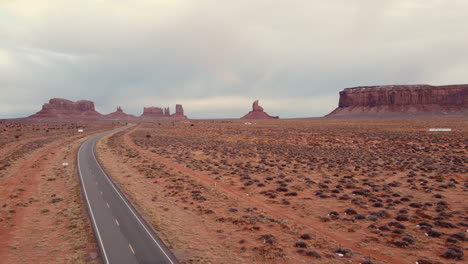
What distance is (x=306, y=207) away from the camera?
1888 centimetres

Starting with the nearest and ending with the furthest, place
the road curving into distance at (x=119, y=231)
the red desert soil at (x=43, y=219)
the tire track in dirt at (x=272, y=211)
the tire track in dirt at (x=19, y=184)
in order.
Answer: the road curving into distance at (x=119, y=231)
the tire track in dirt at (x=272, y=211)
the red desert soil at (x=43, y=219)
the tire track in dirt at (x=19, y=184)

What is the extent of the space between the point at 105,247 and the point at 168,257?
3.57m

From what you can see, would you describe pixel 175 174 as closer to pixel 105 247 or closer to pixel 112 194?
pixel 112 194

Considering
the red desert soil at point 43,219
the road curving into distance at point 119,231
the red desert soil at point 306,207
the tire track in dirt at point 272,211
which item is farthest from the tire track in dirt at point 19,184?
the tire track in dirt at point 272,211

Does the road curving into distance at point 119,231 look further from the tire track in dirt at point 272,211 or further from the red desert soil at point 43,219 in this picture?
the tire track in dirt at point 272,211

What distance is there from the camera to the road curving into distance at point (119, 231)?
12.0m

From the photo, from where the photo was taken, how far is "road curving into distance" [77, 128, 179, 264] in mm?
11969

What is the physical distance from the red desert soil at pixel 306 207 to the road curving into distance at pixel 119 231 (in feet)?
2.59

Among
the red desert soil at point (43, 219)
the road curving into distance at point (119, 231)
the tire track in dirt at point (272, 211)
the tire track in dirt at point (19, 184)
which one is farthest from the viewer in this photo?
the tire track in dirt at point (19, 184)

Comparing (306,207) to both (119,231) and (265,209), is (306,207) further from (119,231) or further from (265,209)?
(119,231)

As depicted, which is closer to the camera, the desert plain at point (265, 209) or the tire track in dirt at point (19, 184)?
the desert plain at point (265, 209)

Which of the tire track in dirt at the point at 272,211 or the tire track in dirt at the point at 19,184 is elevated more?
the tire track in dirt at the point at 19,184

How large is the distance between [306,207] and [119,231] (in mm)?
13018

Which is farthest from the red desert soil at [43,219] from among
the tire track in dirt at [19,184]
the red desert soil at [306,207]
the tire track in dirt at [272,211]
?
the tire track in dirt at [272,211]
